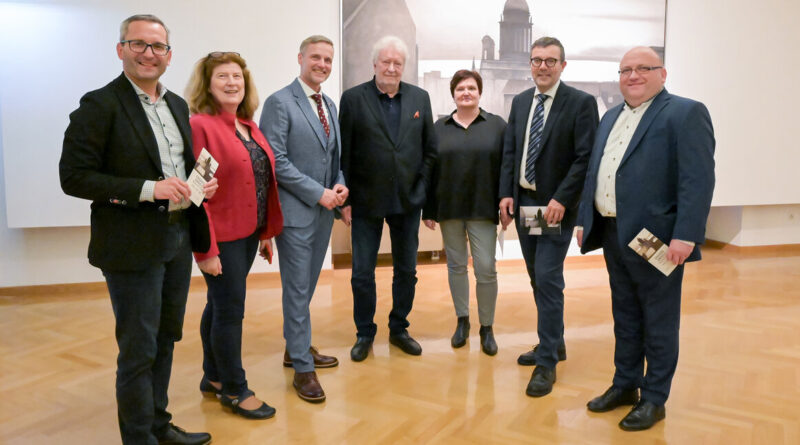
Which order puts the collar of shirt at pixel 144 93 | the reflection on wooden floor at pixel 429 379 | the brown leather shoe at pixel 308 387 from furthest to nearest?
the brown leather shoe at pixel 308 387
the reflection on wooden floor at pixel 429 379
the collar of shirt at pixel 144 93

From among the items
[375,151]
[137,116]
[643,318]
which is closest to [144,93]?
[137,116]

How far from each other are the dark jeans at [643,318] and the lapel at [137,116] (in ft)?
6.38

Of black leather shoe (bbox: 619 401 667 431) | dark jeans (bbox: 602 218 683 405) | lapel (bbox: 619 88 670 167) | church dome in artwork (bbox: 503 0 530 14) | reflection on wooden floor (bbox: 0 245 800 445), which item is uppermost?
church dome in artwork (bbox: 503 0 530 14)

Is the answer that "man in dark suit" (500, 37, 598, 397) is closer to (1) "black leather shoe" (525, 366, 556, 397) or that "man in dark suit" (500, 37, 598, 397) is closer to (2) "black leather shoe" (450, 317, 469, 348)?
(1) "black leather shoe" (525, 366, 556, 397)

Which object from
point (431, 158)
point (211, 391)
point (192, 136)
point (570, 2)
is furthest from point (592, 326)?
point (570, 2)

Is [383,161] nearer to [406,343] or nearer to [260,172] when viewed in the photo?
[260,172]

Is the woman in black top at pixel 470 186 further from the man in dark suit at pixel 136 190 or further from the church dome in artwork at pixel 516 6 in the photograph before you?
the church dome in artwork at pixel 516 6

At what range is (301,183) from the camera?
315 cm

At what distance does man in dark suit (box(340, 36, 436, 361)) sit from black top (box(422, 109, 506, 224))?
101 mm

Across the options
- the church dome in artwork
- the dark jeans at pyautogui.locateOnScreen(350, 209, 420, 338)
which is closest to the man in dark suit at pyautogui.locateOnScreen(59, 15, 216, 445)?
the dark jeans at pyautogui.locateOnScreen(350, 209, 420, 338)

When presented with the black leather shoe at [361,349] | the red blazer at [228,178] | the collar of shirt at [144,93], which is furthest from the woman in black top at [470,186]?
the collar of shirt at [144,93]

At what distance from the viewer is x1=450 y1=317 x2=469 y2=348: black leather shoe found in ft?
13.2

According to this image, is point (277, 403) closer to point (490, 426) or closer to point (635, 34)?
point (490, 426)

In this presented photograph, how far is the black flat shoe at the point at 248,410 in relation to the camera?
9.70ft
